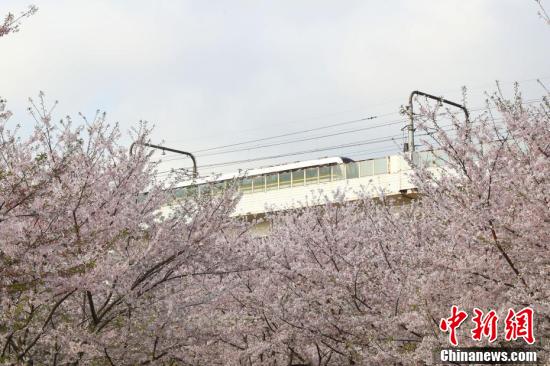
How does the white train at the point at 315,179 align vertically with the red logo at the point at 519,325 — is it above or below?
above

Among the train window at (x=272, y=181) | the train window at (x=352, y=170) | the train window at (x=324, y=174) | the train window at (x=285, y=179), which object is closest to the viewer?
the train window at (x=352, y=170)

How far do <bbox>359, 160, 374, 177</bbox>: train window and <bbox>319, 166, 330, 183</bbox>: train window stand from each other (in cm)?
172

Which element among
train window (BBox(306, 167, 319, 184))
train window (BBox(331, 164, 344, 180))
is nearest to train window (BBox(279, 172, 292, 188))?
train window (BBox(306, 167, 319, 184))

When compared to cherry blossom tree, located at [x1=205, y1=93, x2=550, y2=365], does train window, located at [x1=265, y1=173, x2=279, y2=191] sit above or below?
above

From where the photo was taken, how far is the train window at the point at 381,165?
3670 cm

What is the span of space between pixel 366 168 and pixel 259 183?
5413 millimetres

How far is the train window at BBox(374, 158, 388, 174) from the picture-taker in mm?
36703

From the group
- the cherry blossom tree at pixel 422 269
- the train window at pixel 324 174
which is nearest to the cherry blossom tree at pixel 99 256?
the cherry blossom tree at pixel 422 269

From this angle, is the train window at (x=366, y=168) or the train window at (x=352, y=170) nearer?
the train window at (x=366, y=168)

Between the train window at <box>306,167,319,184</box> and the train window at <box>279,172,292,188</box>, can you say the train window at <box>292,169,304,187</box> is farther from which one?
the train window at <box>306,167,319,184</box>

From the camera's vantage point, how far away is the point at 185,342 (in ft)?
41.7

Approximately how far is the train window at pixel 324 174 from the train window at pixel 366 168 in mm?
1717

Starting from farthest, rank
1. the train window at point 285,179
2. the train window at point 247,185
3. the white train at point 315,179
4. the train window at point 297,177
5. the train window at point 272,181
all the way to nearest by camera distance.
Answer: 1. the train window at point 247,185
2. the train window at point 272,181
3. the train window at point 285,179
4. the train window at point 297,177
5. the white train at point 315,179

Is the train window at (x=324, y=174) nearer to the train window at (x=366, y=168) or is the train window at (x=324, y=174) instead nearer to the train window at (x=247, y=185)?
the train window at (x=366, y=168)
